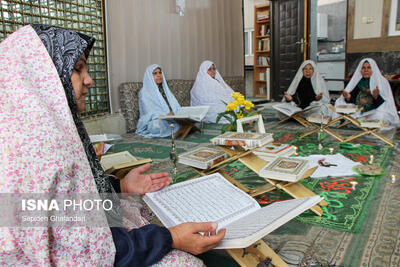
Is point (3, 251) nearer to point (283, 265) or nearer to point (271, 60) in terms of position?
point (283, 265)

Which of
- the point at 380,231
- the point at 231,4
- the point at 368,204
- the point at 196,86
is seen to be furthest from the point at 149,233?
the point at 231,4

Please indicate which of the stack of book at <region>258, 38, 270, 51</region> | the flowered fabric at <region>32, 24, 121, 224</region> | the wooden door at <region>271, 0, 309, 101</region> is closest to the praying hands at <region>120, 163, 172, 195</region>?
the flowered fabric at <region>32, 24, 121, 224</region>

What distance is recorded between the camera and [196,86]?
611 cm

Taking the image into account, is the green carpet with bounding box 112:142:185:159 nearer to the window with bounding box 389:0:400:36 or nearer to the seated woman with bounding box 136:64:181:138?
the seated woman with bounding box 136:64:181:138

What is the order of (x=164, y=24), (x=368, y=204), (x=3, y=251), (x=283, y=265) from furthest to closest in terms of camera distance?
(x=164, y=24)
(x=368, y=204)
(x=283, y=265)
(x=3, y=251)

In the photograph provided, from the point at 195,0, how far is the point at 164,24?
3.65ft

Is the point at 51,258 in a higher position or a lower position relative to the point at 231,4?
lower

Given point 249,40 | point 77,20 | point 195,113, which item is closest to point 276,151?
point 195,113

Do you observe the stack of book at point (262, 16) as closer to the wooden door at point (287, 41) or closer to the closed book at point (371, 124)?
the wooden door at point (287, 41)

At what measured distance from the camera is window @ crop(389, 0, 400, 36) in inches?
245

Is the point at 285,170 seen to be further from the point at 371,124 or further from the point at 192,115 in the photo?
the point at 192,115

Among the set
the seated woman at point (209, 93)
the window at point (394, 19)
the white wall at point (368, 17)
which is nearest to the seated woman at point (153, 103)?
the seated woman at point (209, 93)

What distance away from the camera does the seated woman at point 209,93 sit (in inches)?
234

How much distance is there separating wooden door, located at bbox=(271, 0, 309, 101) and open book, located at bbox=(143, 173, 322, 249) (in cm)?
762
